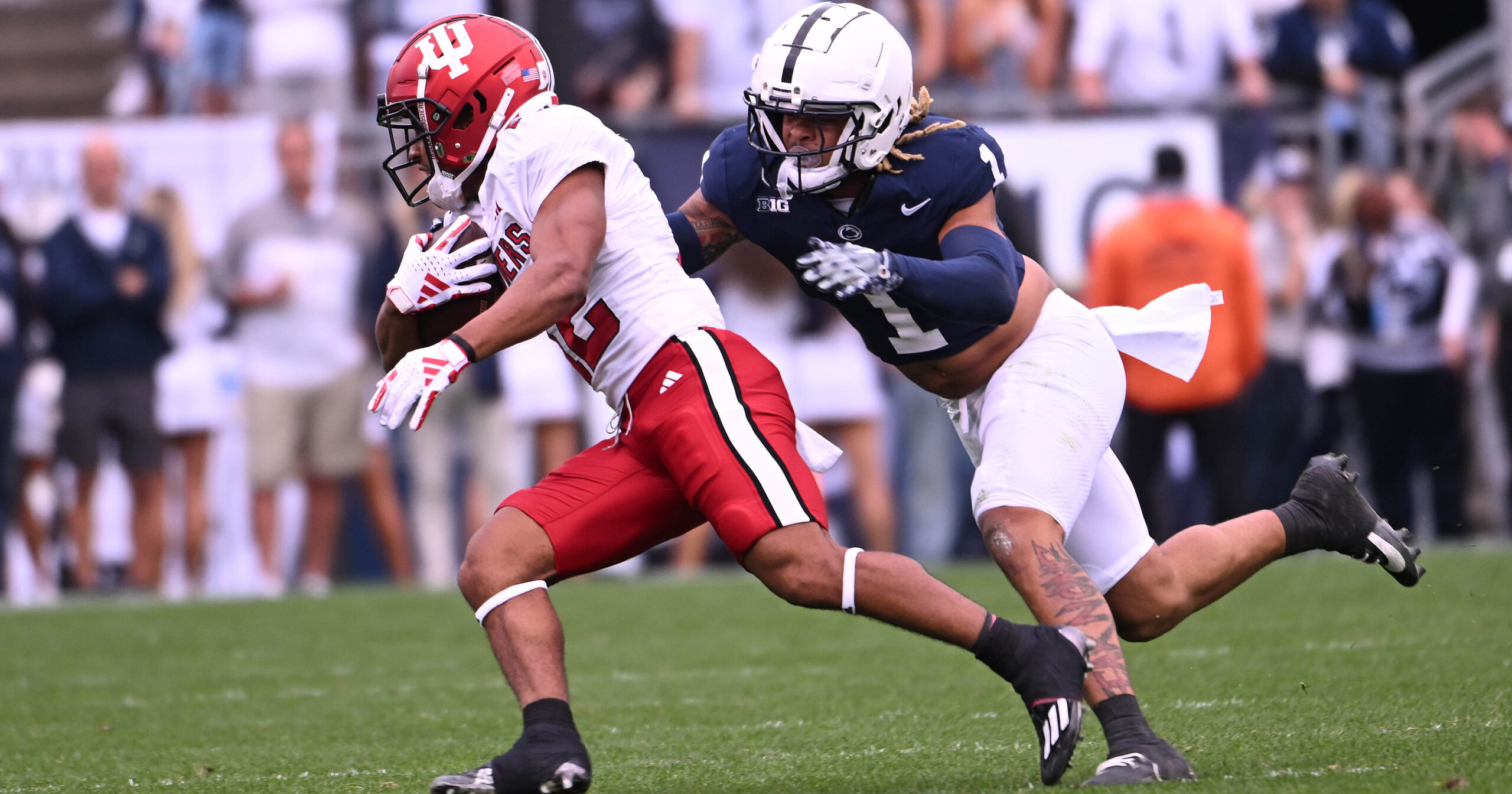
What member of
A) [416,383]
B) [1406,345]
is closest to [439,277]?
[416,383]

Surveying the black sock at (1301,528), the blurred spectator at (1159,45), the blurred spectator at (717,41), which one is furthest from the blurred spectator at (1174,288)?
the black sock at (1301,528)

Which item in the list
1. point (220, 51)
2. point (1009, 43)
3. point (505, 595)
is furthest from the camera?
point (1009, 43)

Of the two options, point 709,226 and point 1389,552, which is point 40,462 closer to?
point 709,226

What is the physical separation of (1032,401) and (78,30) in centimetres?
1158

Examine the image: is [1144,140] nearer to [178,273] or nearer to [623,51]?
[623,51]

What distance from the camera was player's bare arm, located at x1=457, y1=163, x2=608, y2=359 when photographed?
142 inches

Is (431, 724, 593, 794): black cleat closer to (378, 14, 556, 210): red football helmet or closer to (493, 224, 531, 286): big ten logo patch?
(493, 224, 531, 286): big ten logo patch

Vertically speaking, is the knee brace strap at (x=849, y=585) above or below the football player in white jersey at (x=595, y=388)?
below

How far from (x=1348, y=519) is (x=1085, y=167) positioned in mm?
5778

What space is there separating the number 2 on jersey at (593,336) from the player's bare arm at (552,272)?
0.56 ft

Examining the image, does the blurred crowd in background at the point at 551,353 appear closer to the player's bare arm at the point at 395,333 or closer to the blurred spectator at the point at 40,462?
the blurred spectator at the point at 40,462

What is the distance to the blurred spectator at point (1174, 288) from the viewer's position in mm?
8172

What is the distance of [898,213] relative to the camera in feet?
13.2

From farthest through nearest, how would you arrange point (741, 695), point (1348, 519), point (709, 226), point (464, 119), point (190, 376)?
1. point (190, 376)
2. point (741, 695)
3. point (1348, 519)
4. point (709, 226)
5. point (464, 119)
